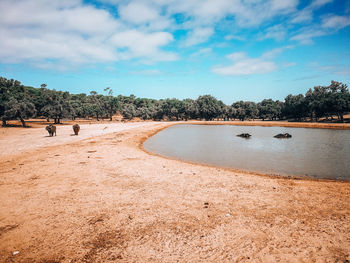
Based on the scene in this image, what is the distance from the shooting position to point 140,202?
6.86 meters

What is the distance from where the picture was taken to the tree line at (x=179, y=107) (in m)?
→ 49.2

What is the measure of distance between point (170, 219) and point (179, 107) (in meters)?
110

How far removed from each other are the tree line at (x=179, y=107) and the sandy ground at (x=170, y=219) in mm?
45037

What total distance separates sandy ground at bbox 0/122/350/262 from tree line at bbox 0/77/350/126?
148 ft

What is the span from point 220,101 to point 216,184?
11887 cm

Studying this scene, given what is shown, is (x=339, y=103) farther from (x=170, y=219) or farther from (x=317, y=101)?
(x=170, y=219)

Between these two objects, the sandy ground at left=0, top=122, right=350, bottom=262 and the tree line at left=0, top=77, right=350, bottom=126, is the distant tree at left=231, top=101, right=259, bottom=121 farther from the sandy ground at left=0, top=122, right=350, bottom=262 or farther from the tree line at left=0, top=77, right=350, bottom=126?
the sandy ground at left=0, top=122, right=350, bottom=262

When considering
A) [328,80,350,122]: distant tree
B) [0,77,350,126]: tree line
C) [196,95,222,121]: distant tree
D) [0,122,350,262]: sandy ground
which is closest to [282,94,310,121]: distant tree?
[0,77,350,126]: tree line

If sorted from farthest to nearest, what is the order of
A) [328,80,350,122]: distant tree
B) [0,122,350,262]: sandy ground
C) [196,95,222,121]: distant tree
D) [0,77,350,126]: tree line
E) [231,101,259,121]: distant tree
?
1. [231,101,259,121]: distant tree
2. [196,95,222,121]: distant tree
3. [328,80,350,122]: distant tree
4. [0,77,350,126]: tree line
5. [0,122,350,262]: sandy ground

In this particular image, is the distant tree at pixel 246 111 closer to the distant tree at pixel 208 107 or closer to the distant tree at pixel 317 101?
the distant tree at pixel 208 107

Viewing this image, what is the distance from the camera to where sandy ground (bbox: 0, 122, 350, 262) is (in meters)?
4.32

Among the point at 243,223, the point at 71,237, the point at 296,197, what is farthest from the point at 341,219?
the point at 71,237

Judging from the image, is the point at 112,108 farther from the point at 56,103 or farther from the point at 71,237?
the point at 71,237

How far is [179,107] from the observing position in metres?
114
